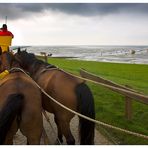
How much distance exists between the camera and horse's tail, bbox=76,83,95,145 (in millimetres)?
5410

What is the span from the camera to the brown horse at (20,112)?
4449mm

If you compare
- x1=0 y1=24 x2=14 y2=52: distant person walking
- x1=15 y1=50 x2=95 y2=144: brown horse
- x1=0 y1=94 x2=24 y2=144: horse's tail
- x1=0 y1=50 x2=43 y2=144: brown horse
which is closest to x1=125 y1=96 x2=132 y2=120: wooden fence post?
x1=15 y1=50 x2=95 y2=144: brown horse

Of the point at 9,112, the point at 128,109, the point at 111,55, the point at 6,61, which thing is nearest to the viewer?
the point at 9,112

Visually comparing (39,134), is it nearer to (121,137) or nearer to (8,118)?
(8,118)

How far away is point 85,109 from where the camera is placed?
5438mm

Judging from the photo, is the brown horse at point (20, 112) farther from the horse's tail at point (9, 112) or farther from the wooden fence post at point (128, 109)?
the wooden fence post at point (128, 109)

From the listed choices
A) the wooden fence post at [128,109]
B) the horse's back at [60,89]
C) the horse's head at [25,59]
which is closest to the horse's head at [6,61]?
the horse's head at [25,59]

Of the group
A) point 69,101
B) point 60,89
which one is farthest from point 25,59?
point 69,101

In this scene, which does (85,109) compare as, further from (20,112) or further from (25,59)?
(25,59)

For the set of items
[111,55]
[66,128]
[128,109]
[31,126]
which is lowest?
[111,55]

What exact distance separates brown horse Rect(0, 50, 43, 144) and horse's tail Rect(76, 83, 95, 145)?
90 cm

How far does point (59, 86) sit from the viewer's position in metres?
5.52

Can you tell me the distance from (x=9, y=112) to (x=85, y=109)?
141cm

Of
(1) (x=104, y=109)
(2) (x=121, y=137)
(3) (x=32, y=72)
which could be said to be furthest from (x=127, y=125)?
(3) (x=32, y=72)
